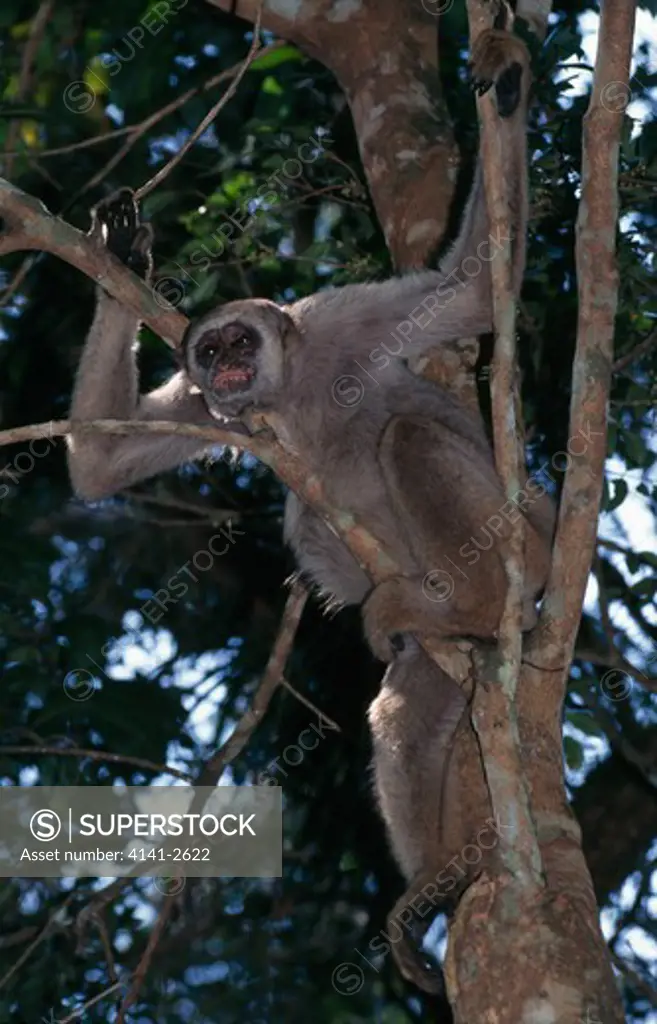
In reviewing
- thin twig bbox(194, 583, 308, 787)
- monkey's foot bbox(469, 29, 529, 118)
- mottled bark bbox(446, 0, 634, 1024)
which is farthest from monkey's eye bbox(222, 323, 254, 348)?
mottled bark bbox(446, 0, 634, 1024)

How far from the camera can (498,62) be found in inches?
226

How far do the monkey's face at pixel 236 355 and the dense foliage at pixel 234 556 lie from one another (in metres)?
0.93

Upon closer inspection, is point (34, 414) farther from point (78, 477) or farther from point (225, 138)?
point (78, 477)

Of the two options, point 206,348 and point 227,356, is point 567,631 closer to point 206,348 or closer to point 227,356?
point 227,356

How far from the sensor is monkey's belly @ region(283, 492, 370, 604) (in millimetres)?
6977

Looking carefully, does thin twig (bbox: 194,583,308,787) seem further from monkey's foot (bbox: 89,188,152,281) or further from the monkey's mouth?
monkey's foot (bbox: 89,188,152,281)

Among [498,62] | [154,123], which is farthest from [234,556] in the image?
[498,62]

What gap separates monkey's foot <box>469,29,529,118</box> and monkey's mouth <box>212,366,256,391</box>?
1679 mm

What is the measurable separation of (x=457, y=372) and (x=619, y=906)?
4000 mm

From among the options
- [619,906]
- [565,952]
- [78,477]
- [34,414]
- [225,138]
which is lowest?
[565,952]

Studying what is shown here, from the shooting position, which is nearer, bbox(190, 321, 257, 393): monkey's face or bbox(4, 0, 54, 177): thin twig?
bbox(190, 321, 257, 393): monkey's face

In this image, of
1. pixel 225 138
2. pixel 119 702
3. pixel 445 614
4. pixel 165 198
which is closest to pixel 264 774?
pixel 119 702

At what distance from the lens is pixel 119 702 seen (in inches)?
323
